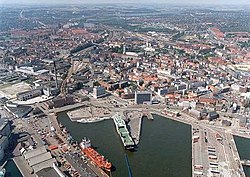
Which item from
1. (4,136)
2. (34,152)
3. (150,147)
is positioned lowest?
(150,147)

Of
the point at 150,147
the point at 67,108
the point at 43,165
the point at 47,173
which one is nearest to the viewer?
the point at 47,173

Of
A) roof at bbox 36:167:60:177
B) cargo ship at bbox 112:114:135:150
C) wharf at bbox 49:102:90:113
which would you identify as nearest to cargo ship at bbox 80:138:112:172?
cargo ship at bbox 112:114:135:150

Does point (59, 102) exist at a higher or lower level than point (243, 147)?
higher

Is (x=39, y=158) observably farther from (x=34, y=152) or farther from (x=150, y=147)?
(x=150, y=147)

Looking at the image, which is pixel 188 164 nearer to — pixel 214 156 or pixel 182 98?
pixel 214 156

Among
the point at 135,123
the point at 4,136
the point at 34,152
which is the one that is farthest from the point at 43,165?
the point at 135,123

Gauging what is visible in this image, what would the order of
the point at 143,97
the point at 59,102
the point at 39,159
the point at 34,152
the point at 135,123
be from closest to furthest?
the point at 39,159
the point at 34,152
the point at 135,123
the point at 59,102
the point at 143,97

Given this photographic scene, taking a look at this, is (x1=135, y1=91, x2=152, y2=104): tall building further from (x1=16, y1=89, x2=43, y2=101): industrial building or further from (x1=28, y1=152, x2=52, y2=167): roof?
(x1=28, y1=152, x2=52, y2=167): roof
